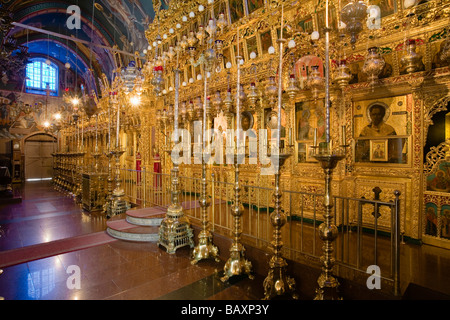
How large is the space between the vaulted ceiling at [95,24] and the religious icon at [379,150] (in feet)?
32.3

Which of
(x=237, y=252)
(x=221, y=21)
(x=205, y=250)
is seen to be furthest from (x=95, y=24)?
(x=237, y=252)

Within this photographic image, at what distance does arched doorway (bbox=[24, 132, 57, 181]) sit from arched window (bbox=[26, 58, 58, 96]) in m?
4.02

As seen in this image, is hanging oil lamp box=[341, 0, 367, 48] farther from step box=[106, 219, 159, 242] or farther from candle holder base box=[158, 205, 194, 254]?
step box=[106, 219, 159, 242]

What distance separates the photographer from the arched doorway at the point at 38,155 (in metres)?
19.4

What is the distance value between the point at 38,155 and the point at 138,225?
20.2 meters

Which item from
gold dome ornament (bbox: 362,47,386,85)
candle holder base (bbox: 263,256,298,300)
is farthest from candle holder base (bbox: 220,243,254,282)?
gold dome ornament (bbox: 362,47,386,85)

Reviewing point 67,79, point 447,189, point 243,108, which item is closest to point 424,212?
point 447,189

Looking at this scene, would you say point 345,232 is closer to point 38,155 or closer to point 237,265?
point 237,265

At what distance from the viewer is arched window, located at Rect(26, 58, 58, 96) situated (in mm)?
20000

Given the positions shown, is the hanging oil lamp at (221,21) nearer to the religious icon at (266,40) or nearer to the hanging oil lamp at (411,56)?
the religious icon at (266,40)

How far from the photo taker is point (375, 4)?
15.0ft

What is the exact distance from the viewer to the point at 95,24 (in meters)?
13.0

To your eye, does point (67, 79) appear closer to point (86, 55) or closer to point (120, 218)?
point (86, 55)
